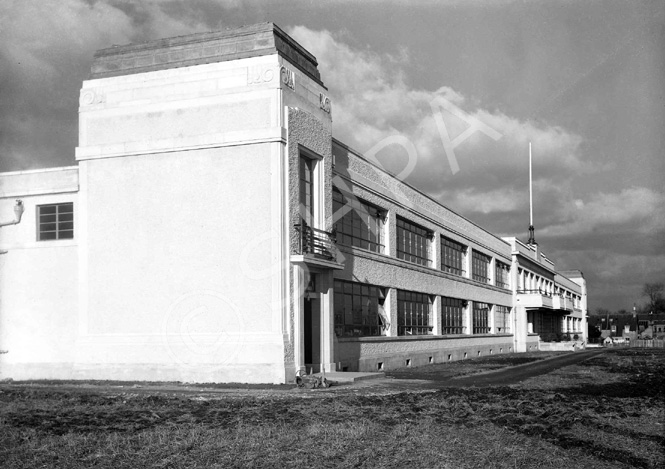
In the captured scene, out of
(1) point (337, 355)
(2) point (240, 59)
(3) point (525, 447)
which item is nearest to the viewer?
(3) point (525, 447)

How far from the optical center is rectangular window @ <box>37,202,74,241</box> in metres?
23.2

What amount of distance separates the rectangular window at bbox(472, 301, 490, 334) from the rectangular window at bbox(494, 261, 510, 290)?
4.36m

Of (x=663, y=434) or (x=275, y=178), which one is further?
(x=275, y=178)

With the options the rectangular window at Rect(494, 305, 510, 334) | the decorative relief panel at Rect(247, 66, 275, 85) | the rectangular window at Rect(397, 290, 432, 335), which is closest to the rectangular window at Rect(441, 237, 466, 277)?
the rectangular window at Rect(397, 290, 432, 335)

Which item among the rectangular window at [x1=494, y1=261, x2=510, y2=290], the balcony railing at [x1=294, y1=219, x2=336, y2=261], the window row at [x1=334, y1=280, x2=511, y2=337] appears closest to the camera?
the balcony railing at [x1=294, y1=219, x2=336, y2=261]

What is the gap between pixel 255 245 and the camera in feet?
67.8

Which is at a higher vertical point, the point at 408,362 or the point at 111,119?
the point at 111,119

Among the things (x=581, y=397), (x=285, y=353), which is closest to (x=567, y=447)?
(x=581, y=397)

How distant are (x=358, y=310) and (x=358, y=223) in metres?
3.35

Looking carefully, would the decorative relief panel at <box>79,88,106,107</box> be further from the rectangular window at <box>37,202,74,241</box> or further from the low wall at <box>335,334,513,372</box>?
the low wall at <box>335,334,513,372</box>

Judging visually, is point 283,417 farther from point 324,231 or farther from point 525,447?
point 324,231

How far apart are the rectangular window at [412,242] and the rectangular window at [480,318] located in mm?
10486

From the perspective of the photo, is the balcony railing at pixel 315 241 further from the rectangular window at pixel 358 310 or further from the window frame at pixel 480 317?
the window frame at pixel 480 317

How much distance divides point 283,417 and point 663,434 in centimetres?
584
